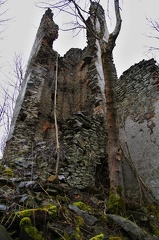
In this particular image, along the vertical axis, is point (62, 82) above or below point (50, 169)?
above

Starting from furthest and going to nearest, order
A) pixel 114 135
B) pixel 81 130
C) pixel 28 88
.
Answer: pixel 28 88, pixel 81 130, pixel 114 135

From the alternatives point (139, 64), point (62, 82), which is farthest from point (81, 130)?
point (62, 82)

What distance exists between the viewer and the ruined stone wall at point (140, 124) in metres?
5.06

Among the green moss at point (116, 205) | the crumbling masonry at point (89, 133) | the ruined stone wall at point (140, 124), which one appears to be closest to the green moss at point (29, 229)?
the green moss at point (116, 205)

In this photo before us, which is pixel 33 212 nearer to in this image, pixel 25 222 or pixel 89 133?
pixel 25 222

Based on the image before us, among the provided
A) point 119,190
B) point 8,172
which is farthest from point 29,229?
point 8,172

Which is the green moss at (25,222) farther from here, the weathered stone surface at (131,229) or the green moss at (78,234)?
the weathered stone surface at (131,229)

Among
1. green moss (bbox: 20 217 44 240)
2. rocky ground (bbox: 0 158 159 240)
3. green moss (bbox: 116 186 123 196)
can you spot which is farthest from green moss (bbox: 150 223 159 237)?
green moss (bbox: 20 217 44 240)

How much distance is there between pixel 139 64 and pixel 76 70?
18.9 ft

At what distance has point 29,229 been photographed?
6.34 ft

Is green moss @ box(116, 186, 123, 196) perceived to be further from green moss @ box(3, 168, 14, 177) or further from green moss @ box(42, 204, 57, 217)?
green moss @ box(3, 168, 14, 177)

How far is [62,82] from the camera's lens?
1127 cm

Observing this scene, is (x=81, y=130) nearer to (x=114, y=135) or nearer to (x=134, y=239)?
(x=114, y=135)

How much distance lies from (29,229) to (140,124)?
4.32 meters
